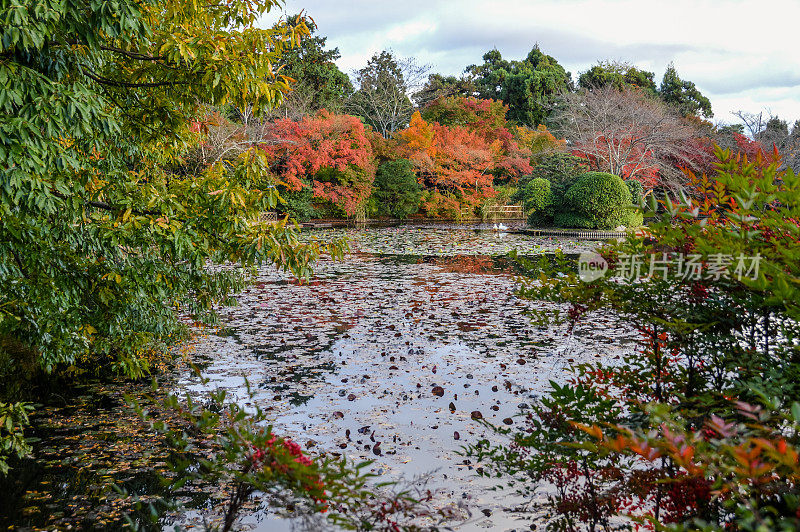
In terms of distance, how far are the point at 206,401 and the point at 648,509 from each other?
3367mm

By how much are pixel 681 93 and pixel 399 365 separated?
41539 mm

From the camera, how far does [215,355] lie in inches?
242

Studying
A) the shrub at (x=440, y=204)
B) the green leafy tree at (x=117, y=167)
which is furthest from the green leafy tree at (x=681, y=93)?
the green leafy tree at (x=117, y=167)

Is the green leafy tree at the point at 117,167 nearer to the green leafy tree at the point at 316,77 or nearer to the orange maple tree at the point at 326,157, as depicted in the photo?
the orange maple tree at the point at 326,157

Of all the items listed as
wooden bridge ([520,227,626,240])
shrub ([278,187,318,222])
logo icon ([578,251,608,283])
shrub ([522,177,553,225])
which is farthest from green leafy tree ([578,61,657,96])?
logo icon ([578,251,608,283])

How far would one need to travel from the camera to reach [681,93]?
4047 cm

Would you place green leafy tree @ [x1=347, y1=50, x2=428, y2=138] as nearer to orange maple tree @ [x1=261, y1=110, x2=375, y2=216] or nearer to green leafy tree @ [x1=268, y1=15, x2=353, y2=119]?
green leafy tree @ [x1=268, y1=15, x2=353, y2=119]

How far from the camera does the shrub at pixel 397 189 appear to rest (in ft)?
Answer: 92.8

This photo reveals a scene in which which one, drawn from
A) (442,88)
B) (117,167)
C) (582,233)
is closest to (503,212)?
(582,233)

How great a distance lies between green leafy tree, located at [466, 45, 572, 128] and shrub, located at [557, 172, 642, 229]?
15504 millimetres

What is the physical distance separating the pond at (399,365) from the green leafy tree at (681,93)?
35.5 metres

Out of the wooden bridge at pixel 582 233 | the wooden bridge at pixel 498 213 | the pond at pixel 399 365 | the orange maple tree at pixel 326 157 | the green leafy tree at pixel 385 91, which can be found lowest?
the pond at pixel 399 365

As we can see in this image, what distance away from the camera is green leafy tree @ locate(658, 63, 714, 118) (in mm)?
40219

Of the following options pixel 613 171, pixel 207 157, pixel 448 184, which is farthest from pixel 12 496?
pixel 448 184
